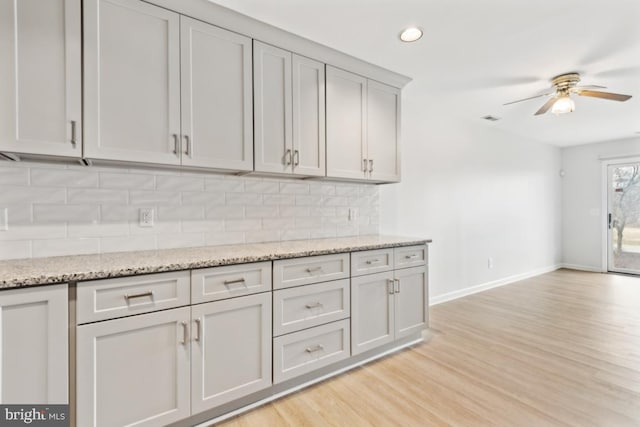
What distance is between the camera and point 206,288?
161 cm

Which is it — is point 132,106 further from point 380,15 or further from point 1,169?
point 380,15

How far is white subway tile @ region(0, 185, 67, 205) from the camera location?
161cm

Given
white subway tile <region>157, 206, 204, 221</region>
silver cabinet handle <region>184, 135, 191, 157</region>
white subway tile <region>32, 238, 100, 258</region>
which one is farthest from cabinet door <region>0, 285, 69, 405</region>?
silver cabinet handle <region>184, 135, 191, 157</region>

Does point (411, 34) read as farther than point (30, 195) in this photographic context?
Yes

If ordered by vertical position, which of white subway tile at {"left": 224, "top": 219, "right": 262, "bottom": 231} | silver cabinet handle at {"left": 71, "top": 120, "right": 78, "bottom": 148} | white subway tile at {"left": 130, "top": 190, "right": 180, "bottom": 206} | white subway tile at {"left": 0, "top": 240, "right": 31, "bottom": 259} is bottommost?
white subway tile at {"left": 0, "top": 240, "right": 31, "bottom": 259}

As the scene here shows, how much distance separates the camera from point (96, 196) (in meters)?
1.83

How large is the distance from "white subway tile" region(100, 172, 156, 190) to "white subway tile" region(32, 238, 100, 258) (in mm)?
349

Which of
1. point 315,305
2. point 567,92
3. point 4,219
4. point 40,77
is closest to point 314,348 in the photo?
point 315,305

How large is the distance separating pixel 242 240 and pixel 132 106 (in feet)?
3.69

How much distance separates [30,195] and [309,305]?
1.71 metres

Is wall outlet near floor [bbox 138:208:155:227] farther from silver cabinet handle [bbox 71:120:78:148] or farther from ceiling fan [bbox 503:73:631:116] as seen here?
ceiling fan [bbox 503:73:631:116]

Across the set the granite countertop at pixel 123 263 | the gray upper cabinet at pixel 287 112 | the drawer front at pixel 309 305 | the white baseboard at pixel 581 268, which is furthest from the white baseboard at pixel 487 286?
the gray upper cabinet at pixel 287 112

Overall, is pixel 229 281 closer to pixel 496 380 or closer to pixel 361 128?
pixel 361 128

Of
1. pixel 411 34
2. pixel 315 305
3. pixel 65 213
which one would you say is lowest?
pixel 315 305
